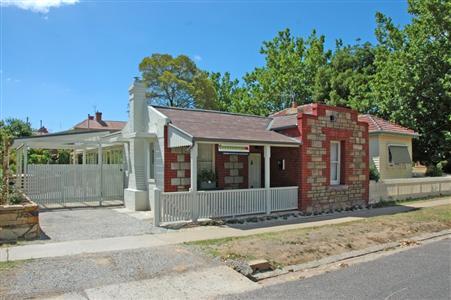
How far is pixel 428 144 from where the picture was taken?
27.8 m

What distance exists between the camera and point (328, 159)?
51.3 feet

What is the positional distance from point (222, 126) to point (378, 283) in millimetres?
8812

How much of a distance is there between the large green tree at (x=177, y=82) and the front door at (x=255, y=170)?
91.8 ft

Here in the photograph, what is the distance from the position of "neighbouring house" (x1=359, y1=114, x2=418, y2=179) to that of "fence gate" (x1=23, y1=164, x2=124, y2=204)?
1400 cm

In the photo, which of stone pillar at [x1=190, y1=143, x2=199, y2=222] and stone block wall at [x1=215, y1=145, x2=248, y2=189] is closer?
stone pillar at [x1=190, y1=143, x2=199, y2=222]

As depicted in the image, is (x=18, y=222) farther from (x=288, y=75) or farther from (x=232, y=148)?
(x=288, y=75)

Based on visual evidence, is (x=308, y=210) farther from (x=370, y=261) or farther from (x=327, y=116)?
(x=370, y=261)

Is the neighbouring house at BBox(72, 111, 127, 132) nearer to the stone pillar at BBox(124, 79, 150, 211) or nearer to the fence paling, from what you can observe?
the stone pillar at BBox(124, 79, 150, 211)

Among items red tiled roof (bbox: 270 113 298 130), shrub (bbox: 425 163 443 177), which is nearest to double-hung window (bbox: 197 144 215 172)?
red tiled roof (bbox: 270 113 298 130)

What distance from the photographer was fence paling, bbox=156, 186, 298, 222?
39.1ft

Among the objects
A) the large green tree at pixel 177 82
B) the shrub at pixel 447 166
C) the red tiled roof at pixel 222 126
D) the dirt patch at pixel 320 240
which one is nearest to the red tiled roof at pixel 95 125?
the large green tree at pixel 177 82

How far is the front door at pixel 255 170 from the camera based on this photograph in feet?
53.0

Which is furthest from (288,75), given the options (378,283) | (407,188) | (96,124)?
(378,283)

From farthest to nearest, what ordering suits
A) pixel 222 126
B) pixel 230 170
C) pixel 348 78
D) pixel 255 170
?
pixel 348 78 < pixel 255 170 < pixel 230 170 < pixel 222 126
